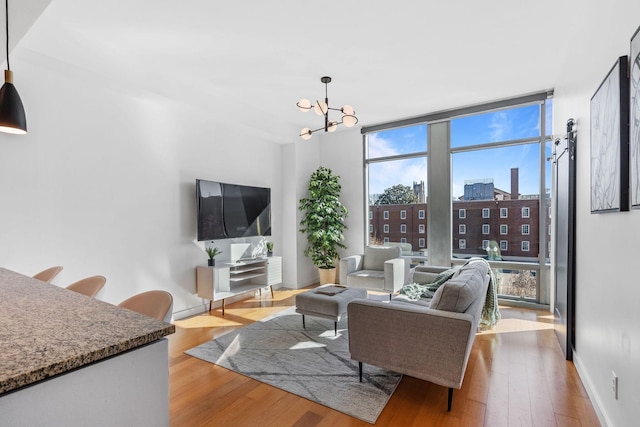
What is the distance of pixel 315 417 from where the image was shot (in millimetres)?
2096

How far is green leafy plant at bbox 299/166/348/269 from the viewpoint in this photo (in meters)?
5.60

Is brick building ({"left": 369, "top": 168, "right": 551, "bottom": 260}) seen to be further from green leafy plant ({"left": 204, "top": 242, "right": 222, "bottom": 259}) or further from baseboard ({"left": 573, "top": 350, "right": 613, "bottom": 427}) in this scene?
green leafy plant ({"left": 204, "top": 242, "right": 222, "bottom": 259})

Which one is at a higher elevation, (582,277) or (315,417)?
(582,277)

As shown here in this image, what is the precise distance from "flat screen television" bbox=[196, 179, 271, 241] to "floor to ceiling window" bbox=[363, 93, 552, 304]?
2053mm

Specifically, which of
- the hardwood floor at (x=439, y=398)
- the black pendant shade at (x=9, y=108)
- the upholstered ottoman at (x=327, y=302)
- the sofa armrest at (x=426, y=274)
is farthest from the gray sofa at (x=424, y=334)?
the black pendant shade at (x=9, y=108)

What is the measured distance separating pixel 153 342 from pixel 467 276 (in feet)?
7.50

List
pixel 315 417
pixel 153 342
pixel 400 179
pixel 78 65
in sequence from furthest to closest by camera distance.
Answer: pixel 400 179 < pixel 78 65 < pixel 315 417 < pixel 153 342

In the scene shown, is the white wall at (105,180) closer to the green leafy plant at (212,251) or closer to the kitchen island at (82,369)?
the green leafy plant at (212,251)

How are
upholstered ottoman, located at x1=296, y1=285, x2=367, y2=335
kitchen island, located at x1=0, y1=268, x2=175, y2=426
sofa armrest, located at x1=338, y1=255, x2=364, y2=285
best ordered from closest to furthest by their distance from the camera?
kitchen island, located at x1=0, y1=268, x2=175, y2=426, upholstered ottoman, located at x1=296, y1=285, x2=367, y2=335, sofa armrest, located at x1=338, y1=255, x2=364, y2=285

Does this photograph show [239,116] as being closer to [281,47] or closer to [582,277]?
[281,47]

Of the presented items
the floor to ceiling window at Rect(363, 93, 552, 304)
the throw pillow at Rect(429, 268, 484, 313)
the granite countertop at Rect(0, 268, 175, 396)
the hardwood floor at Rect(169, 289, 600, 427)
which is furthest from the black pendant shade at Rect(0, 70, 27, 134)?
the floor to ceiling window at Rect(363, 93, 552, 304)

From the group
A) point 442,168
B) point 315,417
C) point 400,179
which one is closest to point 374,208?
point 400,179

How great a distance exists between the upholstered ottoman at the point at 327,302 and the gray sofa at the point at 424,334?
2.82 ft

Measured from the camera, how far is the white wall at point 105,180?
287 cm
